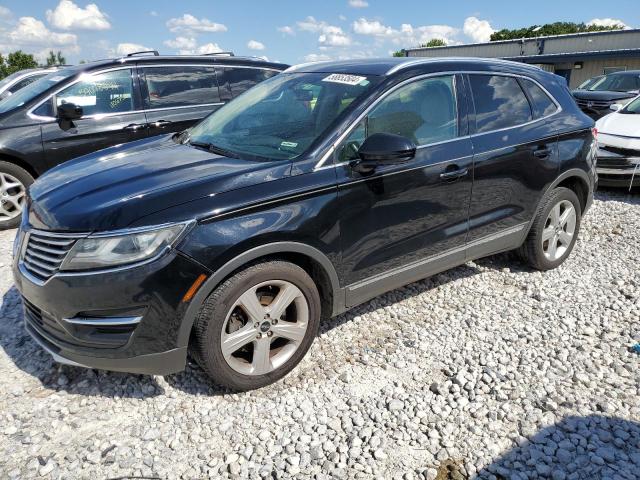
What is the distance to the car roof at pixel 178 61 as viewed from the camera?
577cm

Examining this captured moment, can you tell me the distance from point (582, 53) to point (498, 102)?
29749 mm

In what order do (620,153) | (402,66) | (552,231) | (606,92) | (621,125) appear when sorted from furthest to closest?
(606,92) → (621,125) → (620,153) → (552,231) → (402,66)

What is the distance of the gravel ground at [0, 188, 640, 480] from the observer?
2.39m

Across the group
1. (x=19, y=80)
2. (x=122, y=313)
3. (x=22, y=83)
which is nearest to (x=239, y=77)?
(x=122, y=313)

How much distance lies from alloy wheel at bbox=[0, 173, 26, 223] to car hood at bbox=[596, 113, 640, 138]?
7764mm

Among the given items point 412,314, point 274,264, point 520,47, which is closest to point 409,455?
point 274,264

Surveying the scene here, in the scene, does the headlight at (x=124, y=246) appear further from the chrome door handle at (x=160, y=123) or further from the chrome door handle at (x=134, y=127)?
the chrome door handle at (x=160, y=123)

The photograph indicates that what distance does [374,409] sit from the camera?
9.01 feet

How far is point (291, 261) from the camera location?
287 cm

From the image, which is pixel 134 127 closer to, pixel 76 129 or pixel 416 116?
pixel 76 129

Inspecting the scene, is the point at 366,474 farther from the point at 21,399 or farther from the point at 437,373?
the point at 21,399

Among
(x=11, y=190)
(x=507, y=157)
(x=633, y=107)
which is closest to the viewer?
(x=507, y=157)

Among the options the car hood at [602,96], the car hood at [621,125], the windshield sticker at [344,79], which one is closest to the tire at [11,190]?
the windshield sticker at [344,79]

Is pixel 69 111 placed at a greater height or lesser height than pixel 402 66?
lesser
